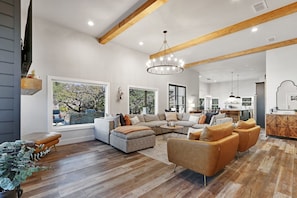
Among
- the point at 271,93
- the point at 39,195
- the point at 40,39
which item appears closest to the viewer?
the point at 39,195

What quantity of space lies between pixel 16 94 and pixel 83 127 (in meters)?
3.87

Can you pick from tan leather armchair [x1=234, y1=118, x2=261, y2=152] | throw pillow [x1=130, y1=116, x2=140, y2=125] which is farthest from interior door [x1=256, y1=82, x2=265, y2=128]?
throw pillow [x1=130, y1=116, x2=140, y2=125]

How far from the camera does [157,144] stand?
15.2 ft

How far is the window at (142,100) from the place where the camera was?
6.72m

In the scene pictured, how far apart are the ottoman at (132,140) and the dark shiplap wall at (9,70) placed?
2594 millimetres

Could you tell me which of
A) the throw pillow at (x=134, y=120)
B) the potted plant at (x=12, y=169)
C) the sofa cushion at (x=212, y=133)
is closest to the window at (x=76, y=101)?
the throw pillow at (x=134, y=120)

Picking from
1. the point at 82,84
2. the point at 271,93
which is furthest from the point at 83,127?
the point at 271,93

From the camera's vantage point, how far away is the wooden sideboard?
5.18 meters

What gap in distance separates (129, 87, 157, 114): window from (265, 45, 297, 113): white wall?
4856 millimetres

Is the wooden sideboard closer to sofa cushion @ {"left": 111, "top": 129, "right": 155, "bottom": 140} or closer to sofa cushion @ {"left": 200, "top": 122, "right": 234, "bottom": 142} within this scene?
sofa cushion @ {"left": 200, "top": 122, "right": 234, "bottom": 142}

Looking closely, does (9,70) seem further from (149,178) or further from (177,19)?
(177,19)

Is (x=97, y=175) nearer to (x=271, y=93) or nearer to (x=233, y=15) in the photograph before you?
(x=233, y=15)

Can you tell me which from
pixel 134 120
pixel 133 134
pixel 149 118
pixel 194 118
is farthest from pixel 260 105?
pixel 133 134

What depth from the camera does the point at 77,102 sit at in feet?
17.1
